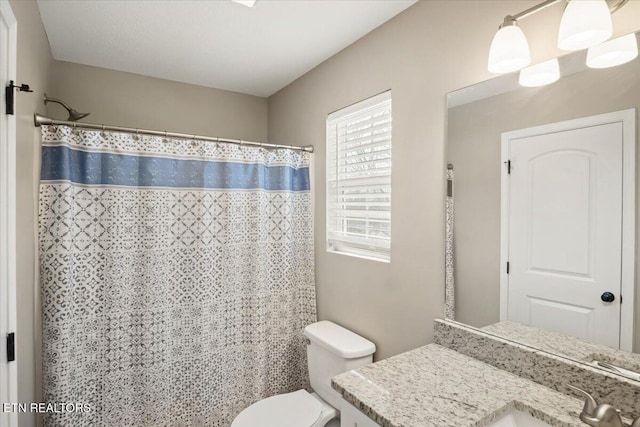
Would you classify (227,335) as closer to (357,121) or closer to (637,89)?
(357,121)

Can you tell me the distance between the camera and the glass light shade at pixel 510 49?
1.09m

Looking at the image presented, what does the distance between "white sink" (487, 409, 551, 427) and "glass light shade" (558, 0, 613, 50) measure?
1135mm

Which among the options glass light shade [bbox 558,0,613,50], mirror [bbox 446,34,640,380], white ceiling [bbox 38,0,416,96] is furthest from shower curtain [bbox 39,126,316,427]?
glass light shade [bbox 558,0,613,50]

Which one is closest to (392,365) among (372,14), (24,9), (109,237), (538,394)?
(538,394)

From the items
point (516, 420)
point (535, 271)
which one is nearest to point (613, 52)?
point (535, 271)

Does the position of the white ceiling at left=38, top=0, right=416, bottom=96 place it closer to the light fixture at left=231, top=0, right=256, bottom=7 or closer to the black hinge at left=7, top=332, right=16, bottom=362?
the light fixture at left=231, top=0, right=256, bottom=7

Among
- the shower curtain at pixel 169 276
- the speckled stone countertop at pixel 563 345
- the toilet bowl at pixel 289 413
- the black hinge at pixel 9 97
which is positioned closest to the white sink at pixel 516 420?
the speckled stone countertop at pixel 563 345

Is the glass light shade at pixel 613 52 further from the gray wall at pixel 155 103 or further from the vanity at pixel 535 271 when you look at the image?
the gray wall at pixel 155 103

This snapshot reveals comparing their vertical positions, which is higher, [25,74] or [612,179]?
[25,74]

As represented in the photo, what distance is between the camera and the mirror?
0.94 metres

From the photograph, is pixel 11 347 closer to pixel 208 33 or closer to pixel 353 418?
pixel 353 418

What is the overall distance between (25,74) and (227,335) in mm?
1637

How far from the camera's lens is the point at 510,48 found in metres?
1.09

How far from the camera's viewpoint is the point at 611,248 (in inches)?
37.4
